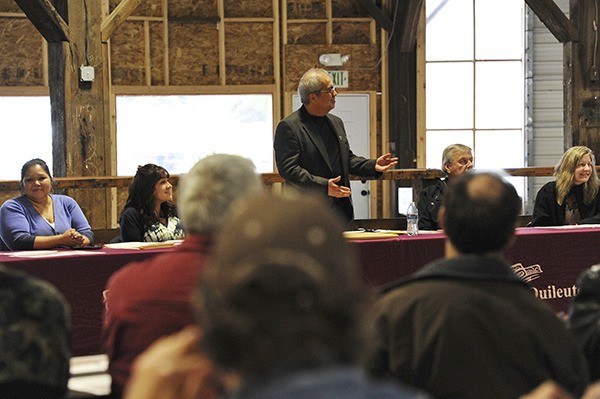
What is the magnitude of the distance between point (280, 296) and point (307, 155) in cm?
466

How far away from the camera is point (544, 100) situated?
474 inches

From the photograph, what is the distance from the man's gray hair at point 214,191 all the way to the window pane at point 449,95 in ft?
32.9

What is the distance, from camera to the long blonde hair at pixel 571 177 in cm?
609

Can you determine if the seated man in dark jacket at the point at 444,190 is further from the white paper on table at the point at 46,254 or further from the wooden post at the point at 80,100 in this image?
the wooden post at the point at 80,100

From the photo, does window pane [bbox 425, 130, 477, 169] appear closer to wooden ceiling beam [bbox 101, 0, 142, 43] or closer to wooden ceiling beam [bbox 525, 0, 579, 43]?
→ wooden ceiling beam [bbox 525, 0, 579, 43]

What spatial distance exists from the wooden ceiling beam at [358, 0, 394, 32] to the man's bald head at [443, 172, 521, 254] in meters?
9.60

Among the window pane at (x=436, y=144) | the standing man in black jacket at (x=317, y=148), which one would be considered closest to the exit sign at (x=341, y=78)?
the window pane at (x=436, y=144)

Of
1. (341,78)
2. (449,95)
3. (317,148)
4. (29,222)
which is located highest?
(341,78)

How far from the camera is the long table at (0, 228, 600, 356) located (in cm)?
454

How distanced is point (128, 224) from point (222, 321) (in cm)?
438

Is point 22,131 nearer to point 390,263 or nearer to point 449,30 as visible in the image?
point 449,30

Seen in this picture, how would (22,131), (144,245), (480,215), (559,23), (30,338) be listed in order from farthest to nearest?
(22,131) < (559,23) < (144,245) < (480,215) < (30,338)

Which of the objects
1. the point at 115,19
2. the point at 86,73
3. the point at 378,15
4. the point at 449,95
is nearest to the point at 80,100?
the point at 86,73

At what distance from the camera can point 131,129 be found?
1173 cm
